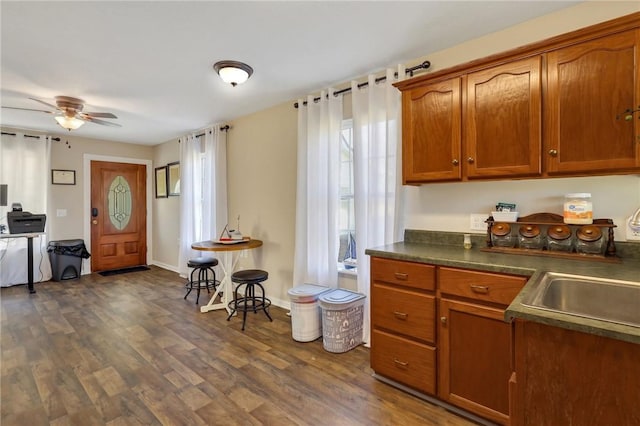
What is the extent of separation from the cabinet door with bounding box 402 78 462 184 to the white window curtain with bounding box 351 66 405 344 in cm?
24

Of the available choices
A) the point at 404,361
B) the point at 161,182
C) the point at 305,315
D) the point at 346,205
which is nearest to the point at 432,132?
the point at 346,205

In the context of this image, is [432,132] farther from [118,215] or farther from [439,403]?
[118,215]

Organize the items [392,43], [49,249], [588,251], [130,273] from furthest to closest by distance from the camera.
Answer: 1. [130,273]
2. [49,249]
3. [392,43]
4. [588,251]

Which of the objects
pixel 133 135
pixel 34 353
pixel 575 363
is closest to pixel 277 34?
pixel 575 363

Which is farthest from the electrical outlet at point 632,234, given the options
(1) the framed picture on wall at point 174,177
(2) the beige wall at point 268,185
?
(1) the framed picture on wall at point 174,177

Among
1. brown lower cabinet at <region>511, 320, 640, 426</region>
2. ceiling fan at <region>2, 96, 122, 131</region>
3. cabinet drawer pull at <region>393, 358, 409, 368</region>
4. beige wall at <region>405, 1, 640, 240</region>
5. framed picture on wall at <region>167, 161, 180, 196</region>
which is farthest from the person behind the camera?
framed picture on wall at <region>167, 161, 180, 196</region>

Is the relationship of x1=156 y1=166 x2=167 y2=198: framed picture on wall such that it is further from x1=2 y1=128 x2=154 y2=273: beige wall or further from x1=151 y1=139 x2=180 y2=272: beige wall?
x1=2 y1=128 x2=154 y2=273: beige wall

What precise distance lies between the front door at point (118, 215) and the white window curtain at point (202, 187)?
1.68 metres

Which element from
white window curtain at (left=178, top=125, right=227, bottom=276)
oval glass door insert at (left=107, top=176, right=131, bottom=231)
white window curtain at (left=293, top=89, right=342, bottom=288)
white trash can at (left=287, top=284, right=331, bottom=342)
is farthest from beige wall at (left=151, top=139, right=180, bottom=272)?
white trash can at (left=287, top=284, right=331, bottom=342)

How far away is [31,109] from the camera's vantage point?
3.75 metres

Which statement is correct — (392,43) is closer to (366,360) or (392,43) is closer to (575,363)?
(575,363)

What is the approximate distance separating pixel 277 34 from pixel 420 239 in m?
1.86

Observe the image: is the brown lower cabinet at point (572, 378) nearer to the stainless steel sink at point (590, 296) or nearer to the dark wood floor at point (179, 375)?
the stainless steel sink at point (590, 296)

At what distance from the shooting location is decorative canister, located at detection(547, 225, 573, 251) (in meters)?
1.88
